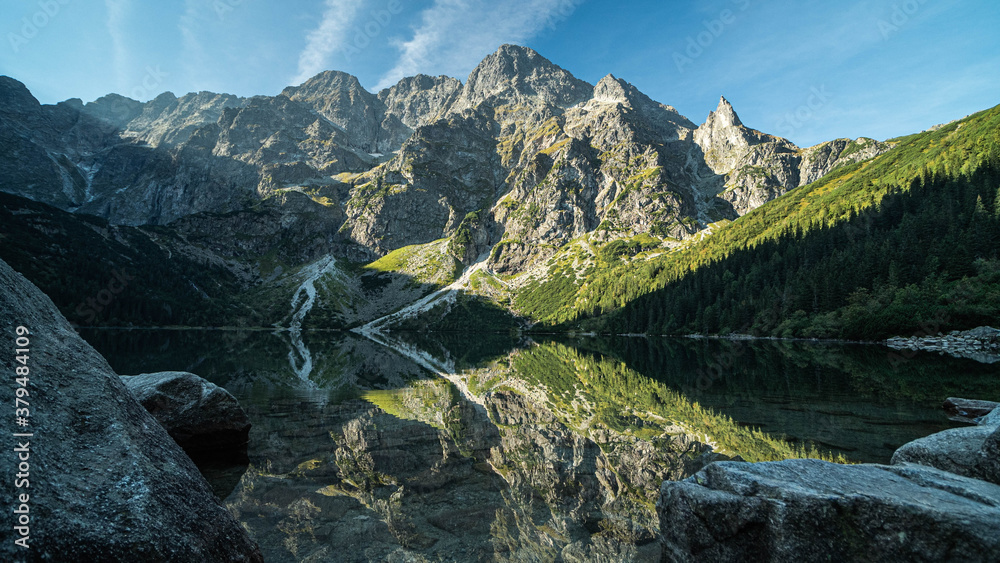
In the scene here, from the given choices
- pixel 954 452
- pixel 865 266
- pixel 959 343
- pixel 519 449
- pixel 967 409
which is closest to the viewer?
pixel 954 452

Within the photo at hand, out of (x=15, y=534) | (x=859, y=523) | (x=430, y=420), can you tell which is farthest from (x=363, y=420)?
(x=859, y=523)

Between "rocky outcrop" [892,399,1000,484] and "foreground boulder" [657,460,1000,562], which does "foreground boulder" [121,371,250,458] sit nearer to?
"foreground boulder" [657,460,1000,562]

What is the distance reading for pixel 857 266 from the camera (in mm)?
90438

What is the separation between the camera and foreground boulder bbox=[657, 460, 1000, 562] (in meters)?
4.71

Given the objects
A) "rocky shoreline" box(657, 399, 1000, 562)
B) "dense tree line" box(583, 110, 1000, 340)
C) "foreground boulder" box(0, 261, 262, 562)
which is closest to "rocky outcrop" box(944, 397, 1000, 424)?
"rocky shoreline" box(657, 399, 1000, 562)

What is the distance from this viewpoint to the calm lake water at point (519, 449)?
880 cm

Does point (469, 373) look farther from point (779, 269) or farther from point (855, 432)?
point (779, 269)

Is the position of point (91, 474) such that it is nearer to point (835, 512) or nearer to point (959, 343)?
point (835, 512)

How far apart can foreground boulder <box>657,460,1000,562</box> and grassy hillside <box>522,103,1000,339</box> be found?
77.7m

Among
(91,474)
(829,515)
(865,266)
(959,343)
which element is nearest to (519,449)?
(829,515)

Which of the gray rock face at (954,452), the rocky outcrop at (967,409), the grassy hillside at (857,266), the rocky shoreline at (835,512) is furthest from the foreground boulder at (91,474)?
the grassy hillside at (857,266)

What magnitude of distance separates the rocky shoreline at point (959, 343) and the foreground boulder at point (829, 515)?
62134 mm

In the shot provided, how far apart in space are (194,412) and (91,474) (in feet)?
39.3

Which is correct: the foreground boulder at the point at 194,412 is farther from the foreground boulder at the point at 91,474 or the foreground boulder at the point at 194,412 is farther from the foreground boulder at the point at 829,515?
the foreground boulder at the point at 829,515
